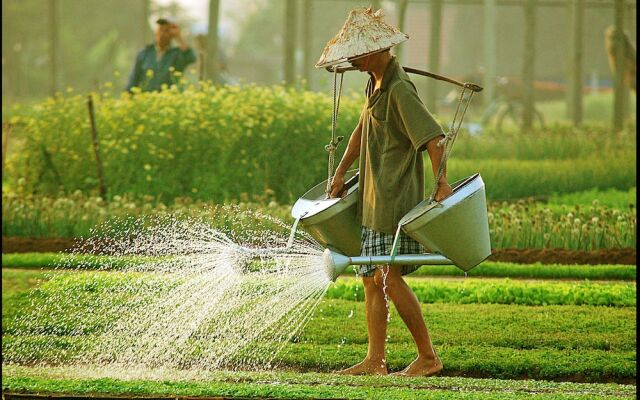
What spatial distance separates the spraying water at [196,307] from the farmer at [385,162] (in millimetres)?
301

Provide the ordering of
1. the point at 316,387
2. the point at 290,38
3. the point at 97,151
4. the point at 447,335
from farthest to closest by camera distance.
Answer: the point at 290,38, the point at 97,151, the point at 447,335, the point at 316,387

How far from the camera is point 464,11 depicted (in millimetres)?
54812

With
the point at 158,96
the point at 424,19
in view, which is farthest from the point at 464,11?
the point at 158,96

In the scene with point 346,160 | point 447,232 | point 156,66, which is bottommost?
point 447,232

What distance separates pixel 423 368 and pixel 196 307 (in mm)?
1828

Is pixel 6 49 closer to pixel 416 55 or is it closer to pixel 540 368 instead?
pixel 416 55

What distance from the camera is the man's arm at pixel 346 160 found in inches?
A: 250

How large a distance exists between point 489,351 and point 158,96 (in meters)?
6.48

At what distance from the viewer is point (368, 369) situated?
20.3 ft

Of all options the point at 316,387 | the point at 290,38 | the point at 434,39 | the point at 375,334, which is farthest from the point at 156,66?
the point at 434,39

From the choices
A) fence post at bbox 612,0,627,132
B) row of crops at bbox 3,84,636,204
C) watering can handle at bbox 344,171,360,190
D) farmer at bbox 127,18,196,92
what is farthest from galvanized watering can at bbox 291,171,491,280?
fence post at bbox 612,0,627,132

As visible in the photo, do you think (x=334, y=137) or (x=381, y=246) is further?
(x=334, y=137)

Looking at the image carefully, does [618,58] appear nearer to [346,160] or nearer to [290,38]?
[290,38]

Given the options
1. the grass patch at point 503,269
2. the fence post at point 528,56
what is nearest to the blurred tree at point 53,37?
the fence post at point 528,56
